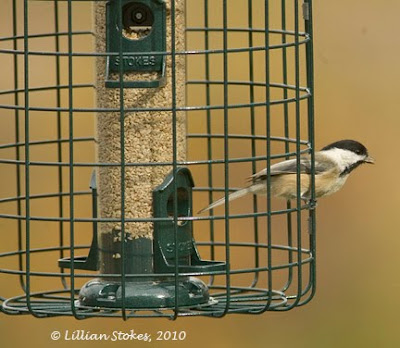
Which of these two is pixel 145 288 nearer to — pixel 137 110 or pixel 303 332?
pixel 137 110

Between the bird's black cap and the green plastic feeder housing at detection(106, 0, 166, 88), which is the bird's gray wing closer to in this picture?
the bird's black cap

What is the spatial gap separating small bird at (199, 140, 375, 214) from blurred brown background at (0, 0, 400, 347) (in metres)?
2.31

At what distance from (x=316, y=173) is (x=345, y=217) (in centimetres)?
405

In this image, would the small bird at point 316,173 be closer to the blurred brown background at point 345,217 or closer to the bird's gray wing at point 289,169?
the bird's gray wing at point 289,169

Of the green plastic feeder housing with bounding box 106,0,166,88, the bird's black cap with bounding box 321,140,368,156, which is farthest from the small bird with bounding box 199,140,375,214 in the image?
the green plastic feeder housing with bounding box 106,0,166,88

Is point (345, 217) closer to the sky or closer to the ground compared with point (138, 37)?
closer to the ground

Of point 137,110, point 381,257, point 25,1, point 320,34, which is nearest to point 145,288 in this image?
point 137,110

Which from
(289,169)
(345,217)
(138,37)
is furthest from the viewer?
(345,217)

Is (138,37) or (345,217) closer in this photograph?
(138,37)

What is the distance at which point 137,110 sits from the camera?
742 centimetres

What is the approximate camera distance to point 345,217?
12812mm

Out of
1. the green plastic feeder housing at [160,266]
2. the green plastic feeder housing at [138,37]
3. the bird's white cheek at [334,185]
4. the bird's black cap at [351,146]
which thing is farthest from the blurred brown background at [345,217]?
the green plastic feeder housing at [138,37]

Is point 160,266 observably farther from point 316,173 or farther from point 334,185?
point 334,185

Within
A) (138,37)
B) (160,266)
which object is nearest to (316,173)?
(160,266)
